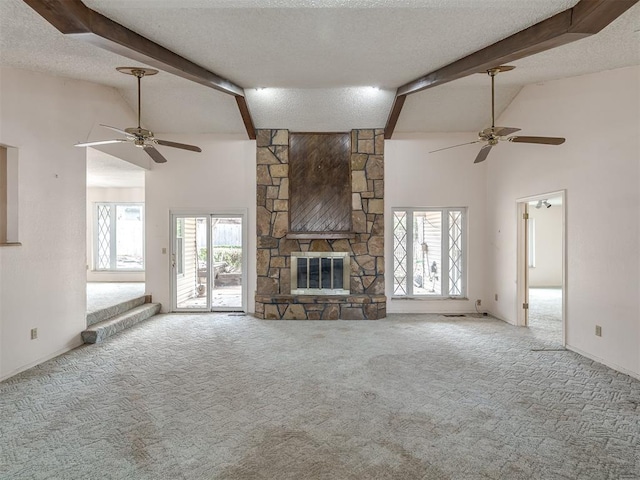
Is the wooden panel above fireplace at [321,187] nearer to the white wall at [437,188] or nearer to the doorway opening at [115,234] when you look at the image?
the white wall at [437,188]

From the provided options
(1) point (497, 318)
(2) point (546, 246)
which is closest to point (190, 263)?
(1) point (497, 318)

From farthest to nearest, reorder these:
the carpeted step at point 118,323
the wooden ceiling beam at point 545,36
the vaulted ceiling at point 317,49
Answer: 1. the carpeted step at point 118,323
2. the vaulted ceiling at point 317,49
3. the wooden ceiling beam at point 545,36

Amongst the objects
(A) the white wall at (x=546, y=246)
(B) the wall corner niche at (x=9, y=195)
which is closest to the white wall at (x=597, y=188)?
(A) the white wall at (x=546, y=246)

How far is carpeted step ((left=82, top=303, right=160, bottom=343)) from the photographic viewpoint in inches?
181

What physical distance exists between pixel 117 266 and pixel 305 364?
6.77 meters

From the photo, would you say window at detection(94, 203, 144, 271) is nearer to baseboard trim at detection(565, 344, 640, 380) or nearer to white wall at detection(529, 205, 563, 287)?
baseboard trim at detection(565, 344, 640, 380)

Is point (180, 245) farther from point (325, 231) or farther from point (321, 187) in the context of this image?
point (321, 187)

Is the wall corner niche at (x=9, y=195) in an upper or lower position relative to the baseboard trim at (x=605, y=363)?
upper

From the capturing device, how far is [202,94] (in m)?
5.32

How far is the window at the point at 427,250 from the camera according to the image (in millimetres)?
6367

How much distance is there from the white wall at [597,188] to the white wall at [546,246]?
5260mm

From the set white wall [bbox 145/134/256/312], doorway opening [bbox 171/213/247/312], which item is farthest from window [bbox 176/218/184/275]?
white wall [bbox 145/134/256/312]

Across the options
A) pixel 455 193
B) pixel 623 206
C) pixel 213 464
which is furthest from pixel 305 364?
pixel 455 193

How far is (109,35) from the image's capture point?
3.01m
